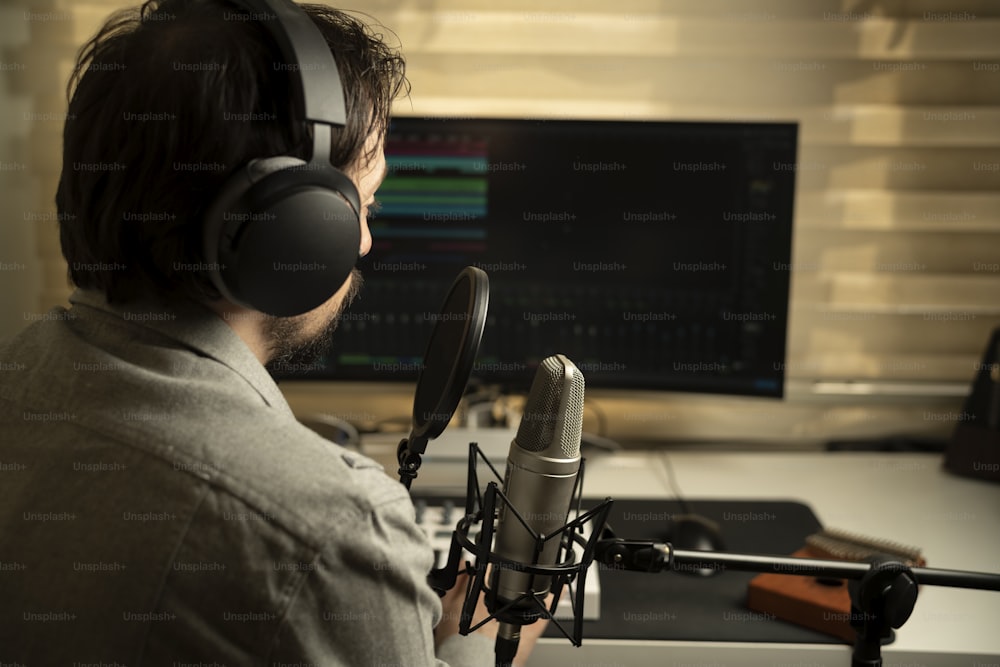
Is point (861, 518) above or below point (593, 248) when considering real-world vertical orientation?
below

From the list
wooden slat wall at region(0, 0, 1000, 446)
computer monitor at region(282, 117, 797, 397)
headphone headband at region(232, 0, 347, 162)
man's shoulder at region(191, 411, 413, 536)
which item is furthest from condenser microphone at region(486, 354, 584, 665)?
wooden slat wall at region(0, 0, 1000, 446)

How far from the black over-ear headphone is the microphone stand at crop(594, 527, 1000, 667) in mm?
331

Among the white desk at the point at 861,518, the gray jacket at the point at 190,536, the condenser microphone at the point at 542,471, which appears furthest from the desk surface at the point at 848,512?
the gray jacket at the point at 190,536

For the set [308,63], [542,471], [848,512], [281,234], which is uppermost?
[308,63]

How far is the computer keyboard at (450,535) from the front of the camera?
1.06 m

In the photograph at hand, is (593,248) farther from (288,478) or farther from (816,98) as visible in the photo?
(288,478)

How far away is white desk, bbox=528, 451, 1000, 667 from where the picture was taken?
1029 millimetres

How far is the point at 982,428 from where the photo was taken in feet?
5.00

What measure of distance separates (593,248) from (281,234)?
0.89 m

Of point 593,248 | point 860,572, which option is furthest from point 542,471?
point 593,248

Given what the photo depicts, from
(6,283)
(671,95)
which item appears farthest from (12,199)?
(671,95)

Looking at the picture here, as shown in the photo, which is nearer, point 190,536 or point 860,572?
point 190,536

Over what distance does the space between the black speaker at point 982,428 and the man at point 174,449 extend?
119 cm

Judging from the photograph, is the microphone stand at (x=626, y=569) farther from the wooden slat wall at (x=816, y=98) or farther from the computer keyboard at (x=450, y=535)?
the wooden slat wall at (x=816, y=98)
